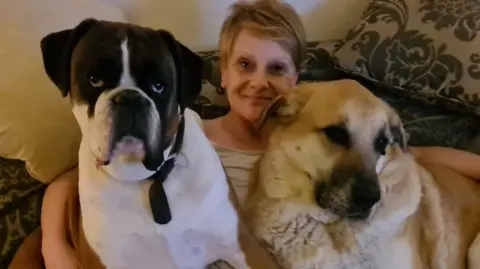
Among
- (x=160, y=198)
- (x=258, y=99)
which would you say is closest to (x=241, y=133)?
(x=258, y=99)

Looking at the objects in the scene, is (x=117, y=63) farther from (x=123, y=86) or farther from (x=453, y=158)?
(x=453, y=158)

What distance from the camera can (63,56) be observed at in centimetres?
136

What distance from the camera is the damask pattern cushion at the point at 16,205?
1.70 m

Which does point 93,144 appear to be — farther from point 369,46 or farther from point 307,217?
point 369,46

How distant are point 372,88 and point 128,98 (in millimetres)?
981

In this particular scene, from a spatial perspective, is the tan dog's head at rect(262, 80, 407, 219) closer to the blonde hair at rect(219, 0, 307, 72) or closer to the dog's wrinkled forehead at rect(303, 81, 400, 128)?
the dog's wrinkled forehead at rect(303, 81, 400, 128)

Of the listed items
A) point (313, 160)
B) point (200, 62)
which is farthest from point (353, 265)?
point (200, 62)

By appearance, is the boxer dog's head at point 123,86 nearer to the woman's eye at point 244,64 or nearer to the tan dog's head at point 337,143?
the tan dog's head at point 337,143

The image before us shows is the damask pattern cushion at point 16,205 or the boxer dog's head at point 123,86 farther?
the damask pattern cushion at point 16,205

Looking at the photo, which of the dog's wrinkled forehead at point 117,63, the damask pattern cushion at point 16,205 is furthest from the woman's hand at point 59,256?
the dog's wrinkled forehead at point 117,63

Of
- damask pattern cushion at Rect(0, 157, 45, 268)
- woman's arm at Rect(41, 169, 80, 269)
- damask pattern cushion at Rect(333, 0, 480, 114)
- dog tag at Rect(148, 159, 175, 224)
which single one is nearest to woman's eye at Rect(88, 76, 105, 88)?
dog tag at Rect(148, 159, 175, 224)

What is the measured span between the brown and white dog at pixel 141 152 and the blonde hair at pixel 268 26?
0.43 metres

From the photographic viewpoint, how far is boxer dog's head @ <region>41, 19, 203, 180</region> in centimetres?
129

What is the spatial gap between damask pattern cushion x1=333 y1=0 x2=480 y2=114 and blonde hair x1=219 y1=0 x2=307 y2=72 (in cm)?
20
